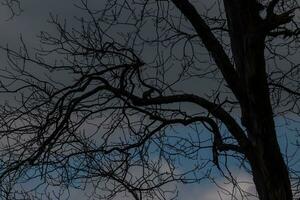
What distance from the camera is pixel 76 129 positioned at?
7.82 meters

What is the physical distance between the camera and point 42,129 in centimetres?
770

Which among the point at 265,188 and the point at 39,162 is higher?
the point at 39,162

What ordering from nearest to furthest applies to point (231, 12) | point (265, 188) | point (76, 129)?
point (265, 188) < point (231, 12) < point (76, 129)

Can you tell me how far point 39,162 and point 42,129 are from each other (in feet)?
1.36

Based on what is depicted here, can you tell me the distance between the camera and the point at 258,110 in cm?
686

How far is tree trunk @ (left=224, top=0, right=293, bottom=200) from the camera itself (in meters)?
6.60

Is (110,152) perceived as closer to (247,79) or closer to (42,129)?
(42,129)

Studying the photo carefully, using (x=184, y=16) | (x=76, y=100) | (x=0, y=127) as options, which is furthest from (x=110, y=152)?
(x=184, y=16)

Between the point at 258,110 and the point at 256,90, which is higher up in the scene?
the point at 256,90

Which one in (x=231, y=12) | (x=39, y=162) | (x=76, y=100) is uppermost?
(x=231, y=12)

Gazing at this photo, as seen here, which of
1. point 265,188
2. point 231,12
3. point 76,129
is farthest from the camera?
point 76,129

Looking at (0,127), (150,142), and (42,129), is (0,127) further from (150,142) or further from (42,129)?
(150,142)

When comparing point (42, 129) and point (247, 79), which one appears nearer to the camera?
point (247, 79)

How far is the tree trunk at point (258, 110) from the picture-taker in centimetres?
660
